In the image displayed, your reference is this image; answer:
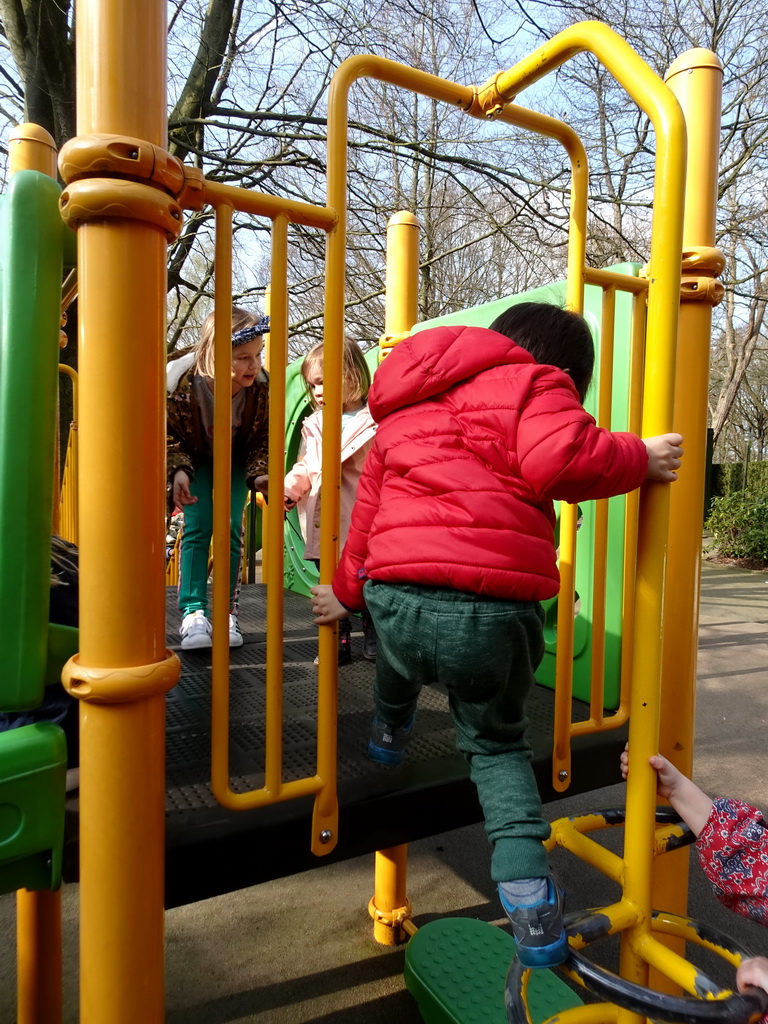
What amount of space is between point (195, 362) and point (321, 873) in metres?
1.93

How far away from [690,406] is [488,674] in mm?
855

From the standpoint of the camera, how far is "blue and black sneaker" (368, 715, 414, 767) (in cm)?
152

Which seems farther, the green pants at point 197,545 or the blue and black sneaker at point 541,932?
the green pants at point 197,545

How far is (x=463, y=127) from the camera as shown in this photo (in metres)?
9.57

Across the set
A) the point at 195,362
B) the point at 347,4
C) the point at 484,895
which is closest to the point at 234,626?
the point at 195,362

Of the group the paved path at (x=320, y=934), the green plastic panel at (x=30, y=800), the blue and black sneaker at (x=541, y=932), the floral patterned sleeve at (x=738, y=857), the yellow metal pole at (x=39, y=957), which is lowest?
the paved path at (x=320, y=934)

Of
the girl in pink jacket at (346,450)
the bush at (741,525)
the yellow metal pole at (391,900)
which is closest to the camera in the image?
the yellow metal pole at (391,900)

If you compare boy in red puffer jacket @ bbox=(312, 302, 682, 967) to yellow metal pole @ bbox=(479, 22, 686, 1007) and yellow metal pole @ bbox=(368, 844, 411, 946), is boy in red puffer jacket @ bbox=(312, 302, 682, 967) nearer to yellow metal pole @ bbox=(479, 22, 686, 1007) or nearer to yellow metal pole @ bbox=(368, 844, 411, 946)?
yellow metal pole @ bbox=(479, 22, 686, 1007)

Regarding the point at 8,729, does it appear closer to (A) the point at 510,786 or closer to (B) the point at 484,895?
(A) the point at 510,786

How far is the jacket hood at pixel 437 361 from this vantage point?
132cm

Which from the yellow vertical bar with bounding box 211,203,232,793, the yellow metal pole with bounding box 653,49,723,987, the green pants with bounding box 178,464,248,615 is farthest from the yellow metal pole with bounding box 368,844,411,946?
the yellow vertical bar with bounding box 211,203,232,793

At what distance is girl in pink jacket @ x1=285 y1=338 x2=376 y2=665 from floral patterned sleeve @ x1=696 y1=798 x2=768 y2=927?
147cm

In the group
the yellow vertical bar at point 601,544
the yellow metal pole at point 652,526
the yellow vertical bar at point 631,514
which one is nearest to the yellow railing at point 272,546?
the yellow metal pole at point 652,526

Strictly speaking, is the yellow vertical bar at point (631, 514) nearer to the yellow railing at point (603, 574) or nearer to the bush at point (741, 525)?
the yellow railing at point (603, 574)
